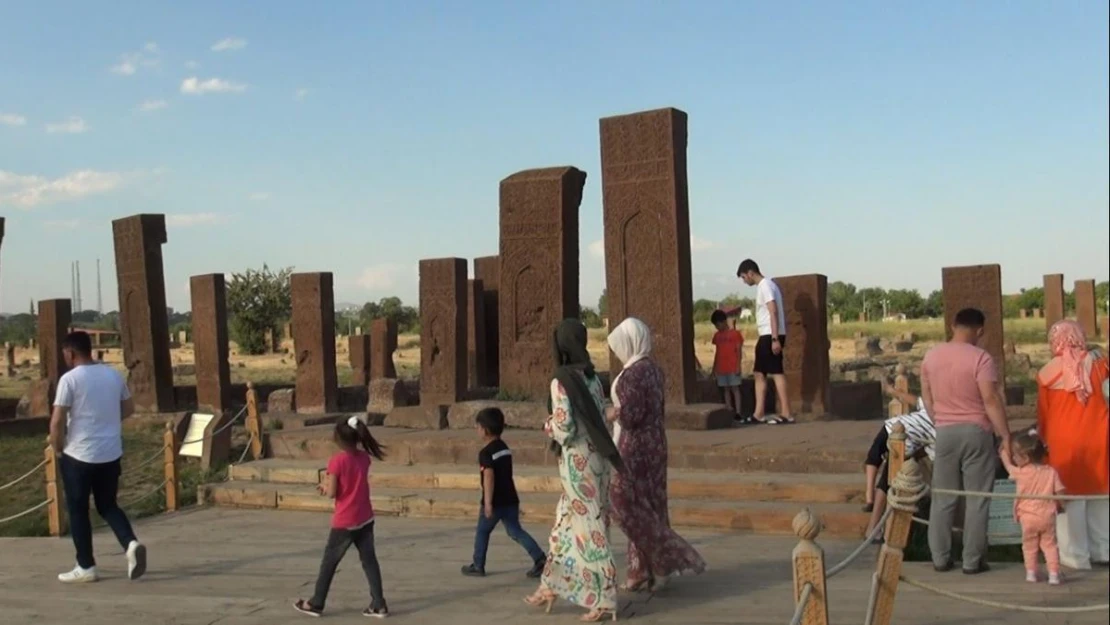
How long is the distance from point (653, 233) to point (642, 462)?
224 inches

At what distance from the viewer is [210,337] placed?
17.3 m

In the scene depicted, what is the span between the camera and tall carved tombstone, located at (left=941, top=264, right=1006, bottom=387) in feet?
47.6

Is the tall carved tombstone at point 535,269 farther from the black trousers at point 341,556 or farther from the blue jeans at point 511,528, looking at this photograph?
the black trousers at point 341,556

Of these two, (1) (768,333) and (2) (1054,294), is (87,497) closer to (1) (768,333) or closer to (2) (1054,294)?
(1) (768,333)

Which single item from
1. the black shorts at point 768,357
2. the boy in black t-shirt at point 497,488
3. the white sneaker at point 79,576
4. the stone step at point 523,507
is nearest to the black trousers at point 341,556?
the boy in black t-shirt at point 497,488

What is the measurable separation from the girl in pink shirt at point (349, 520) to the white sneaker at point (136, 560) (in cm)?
146

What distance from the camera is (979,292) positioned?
48.5 feet

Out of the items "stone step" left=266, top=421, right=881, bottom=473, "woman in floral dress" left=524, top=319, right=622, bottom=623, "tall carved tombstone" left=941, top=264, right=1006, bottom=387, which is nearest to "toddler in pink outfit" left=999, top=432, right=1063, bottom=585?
"woman in floral dress" left=524, top=319, right=622, bottom=623

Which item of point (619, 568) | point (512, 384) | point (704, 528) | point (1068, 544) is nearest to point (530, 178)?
point (512, 384)

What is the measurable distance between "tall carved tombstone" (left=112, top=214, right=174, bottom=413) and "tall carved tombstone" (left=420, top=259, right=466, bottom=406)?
5.08 m

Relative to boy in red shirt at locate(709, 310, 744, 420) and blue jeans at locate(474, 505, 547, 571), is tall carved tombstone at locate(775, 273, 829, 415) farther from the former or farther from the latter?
blue jeans at locate(474, 505, 547, 571)

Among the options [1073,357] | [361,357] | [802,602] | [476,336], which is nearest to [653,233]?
[476,336]

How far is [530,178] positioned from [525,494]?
172 inches

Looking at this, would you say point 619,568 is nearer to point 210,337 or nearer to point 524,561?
point 524,561
